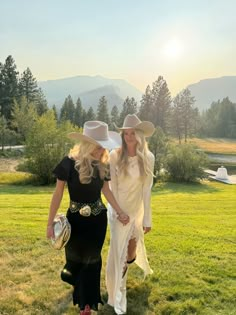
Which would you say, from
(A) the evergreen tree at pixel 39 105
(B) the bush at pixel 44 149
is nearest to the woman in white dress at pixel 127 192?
(B) the bush at pixel 44 149

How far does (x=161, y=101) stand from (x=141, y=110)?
5157 mm

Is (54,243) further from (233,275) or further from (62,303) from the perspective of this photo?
(233,275)

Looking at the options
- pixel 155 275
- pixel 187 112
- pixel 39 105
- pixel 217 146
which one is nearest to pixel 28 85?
pixel 39 105

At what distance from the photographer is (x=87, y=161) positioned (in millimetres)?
3270

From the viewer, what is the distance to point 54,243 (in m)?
3.37

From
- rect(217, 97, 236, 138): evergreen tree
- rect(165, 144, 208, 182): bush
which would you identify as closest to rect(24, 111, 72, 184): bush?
rect(165, 144, 208, 182): bush

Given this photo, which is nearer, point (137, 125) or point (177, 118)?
point (137, 125)

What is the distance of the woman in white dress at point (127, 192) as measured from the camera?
379 cm

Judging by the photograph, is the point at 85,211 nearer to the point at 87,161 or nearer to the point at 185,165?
the point at 87,161

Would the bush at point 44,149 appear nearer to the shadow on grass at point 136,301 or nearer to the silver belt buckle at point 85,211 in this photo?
the shadow on grass at point 136,301

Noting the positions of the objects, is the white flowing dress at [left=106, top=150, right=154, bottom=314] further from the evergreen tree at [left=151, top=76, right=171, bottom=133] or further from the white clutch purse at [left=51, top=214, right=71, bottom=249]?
the evergreen tree at [left=151, top=76, right=171, bottom=133]

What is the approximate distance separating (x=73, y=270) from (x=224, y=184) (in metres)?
23.5

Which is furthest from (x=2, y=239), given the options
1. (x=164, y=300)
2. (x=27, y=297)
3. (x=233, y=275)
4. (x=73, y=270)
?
(x=233, y=275)

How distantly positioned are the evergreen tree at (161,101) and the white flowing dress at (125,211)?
216ft
